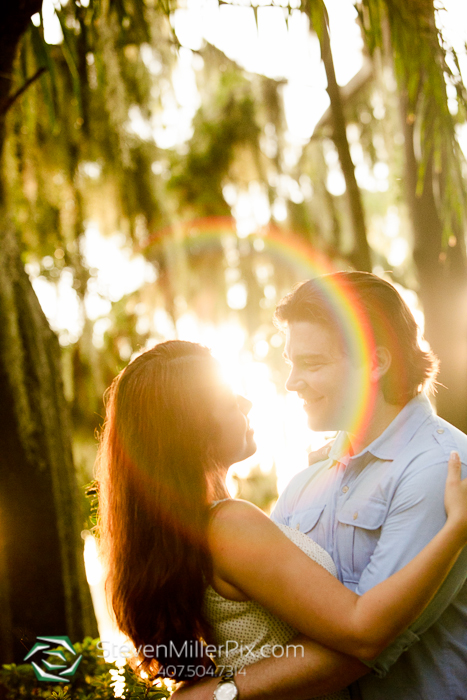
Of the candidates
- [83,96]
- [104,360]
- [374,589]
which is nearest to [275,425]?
[104,360]

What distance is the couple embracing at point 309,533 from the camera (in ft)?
4.19

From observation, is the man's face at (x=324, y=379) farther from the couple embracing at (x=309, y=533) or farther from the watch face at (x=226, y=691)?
the watch face at (x=226, y=691)

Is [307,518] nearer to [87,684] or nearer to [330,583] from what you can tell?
[330,583]

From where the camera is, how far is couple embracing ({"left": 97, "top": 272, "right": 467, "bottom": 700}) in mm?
1278

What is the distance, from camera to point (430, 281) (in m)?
2.91

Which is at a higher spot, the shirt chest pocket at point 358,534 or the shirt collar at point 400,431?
the shirt collar at point 400,431

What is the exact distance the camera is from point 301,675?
1.32 m

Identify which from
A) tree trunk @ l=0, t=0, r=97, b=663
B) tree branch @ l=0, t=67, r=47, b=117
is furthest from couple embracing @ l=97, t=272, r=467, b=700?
tree branch @ l=0, t=67, r=47, b=117

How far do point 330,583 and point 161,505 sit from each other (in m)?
0.45

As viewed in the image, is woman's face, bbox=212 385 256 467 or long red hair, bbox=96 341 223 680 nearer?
long red hair, bbox=96 341 223 680

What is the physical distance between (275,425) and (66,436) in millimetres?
2178

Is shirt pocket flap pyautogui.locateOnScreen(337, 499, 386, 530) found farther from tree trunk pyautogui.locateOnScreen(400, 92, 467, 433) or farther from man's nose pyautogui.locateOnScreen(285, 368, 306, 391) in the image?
tree trunk pyautogui.locateOnScreen(400, 92, 467, 433)

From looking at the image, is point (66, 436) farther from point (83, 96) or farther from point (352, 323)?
point (83, 96)

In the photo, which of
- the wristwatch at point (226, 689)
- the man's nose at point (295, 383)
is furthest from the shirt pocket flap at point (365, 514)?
the wristwatch at point (226, 689)
